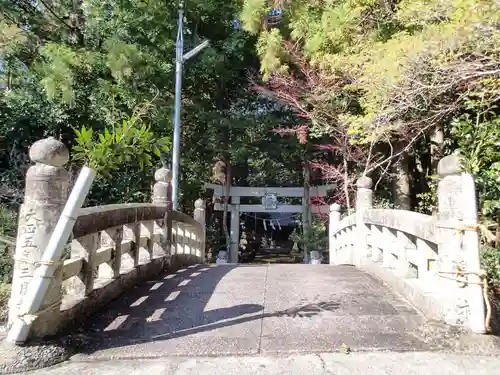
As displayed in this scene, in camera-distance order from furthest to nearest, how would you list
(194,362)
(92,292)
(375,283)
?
(375,283), (92,292), (194,362)

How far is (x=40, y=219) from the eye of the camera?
2.56 m

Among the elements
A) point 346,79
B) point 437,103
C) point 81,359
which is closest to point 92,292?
point 81,359

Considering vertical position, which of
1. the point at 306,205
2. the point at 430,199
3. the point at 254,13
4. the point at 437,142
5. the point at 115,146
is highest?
the point at 254,13

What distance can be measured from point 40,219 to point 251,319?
67.6 inches

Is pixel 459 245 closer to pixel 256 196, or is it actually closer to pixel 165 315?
pixel 165 315

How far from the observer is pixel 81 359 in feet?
8.09

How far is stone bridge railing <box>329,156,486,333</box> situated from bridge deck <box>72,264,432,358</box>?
0.22m

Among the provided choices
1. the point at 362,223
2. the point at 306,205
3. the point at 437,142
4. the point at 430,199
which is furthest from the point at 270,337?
the point at 306,205

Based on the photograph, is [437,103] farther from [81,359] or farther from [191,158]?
[191,158]

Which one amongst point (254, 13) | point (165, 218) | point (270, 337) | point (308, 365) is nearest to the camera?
point (308, 365)

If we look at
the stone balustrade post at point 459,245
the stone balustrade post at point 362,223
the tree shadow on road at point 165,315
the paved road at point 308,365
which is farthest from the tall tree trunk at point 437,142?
the paved road at point 308,365

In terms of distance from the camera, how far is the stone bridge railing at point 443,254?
269cm

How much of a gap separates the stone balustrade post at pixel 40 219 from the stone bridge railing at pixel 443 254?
2.74 metres

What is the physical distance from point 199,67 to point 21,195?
221 inches
